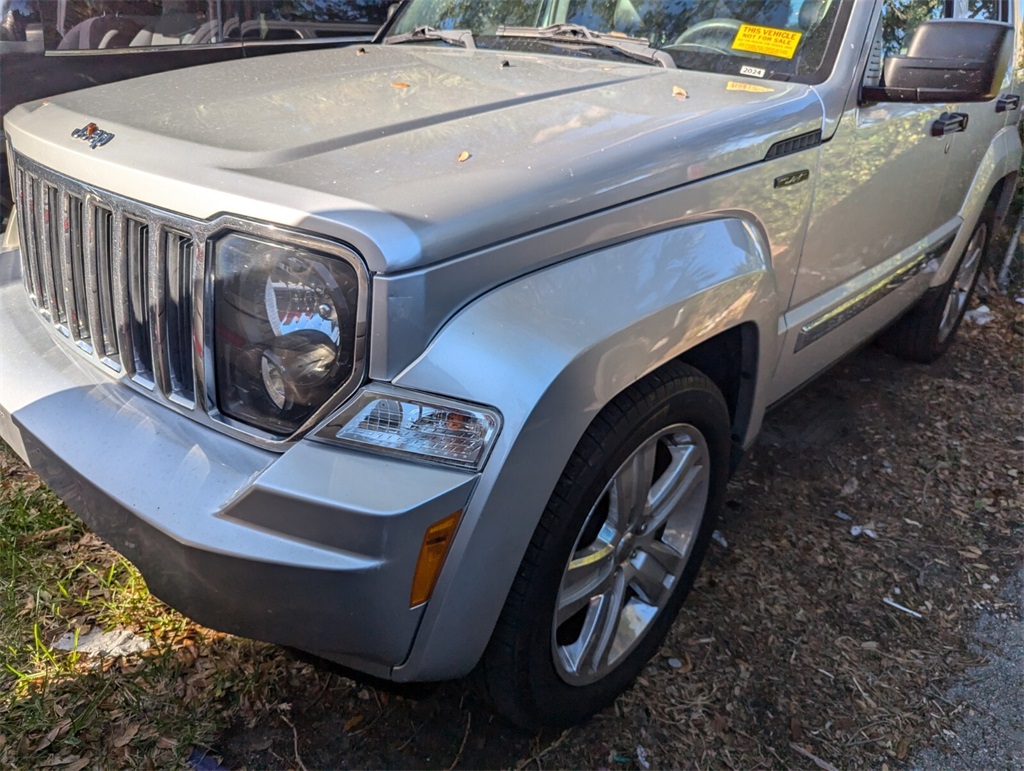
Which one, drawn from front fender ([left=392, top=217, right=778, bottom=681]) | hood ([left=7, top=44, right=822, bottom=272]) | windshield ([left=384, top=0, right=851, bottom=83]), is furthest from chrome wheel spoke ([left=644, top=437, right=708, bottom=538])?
windshield ([left=384, top=0, right=851, bottom=83])

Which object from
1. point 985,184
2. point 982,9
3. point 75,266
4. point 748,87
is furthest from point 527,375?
point 982,9

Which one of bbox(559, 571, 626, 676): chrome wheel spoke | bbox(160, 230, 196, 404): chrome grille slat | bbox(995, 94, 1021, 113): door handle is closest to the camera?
bbox(160, 230, 196, 404): chrome grille slat

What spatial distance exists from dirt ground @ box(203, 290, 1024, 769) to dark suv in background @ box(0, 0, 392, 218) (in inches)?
117

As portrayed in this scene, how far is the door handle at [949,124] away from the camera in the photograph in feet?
9.39

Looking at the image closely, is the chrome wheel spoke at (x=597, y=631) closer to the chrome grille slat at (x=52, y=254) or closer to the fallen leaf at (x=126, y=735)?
the fallen leaf at (x=126, y=735)

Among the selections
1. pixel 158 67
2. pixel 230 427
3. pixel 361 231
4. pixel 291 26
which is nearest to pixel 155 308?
pixel 230 427

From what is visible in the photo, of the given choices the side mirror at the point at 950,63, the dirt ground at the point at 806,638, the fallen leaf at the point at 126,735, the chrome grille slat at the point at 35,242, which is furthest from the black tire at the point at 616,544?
the chrome grille slat at the point at 35,242

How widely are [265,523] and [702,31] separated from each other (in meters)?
1.93

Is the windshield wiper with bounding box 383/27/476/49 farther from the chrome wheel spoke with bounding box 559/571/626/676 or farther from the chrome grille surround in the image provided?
the chrome wheel spoke with bounding box 559/571/626/676

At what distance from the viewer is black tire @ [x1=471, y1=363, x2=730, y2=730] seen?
1.65 metres

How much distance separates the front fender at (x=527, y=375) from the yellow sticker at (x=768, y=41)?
952 millimetres

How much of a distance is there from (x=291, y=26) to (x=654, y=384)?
379 cm

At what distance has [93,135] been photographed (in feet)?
5.89

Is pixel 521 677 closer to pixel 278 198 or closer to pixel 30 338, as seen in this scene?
pixel 278 198
